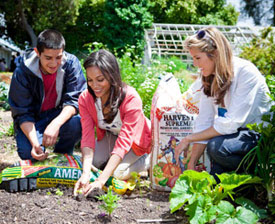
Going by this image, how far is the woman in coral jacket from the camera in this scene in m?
2.27

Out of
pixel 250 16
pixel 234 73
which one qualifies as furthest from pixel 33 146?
pixel 250 16

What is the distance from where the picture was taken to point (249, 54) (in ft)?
15.4

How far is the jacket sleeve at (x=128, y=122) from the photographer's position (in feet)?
7.54

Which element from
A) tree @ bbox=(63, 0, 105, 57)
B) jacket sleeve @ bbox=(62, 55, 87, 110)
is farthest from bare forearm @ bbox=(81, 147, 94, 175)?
tree @ bbox=(63, 0, 105, 57)

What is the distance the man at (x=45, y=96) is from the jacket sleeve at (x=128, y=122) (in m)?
0.59

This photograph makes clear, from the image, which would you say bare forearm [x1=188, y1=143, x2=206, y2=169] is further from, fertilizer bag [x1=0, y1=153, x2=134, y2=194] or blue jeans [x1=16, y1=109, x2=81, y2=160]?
blue jeans [x1=16, y1=109, x2=81, y2=160]

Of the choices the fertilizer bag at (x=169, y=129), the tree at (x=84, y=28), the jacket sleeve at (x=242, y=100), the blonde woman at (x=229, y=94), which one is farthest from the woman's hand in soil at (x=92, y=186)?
the tree at (x=84, y=28)

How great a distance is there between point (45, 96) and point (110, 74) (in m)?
0.85

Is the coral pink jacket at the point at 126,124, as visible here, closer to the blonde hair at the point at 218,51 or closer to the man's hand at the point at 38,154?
the man's hand at the point at 38,154

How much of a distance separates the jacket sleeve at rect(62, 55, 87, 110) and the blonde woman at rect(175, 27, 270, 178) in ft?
3.72

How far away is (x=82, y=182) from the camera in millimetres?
2188

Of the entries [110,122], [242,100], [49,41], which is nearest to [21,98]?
[49,41]

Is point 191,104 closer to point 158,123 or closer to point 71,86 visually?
point 158,123

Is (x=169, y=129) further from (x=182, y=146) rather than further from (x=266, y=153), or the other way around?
(x=266, y=153)
